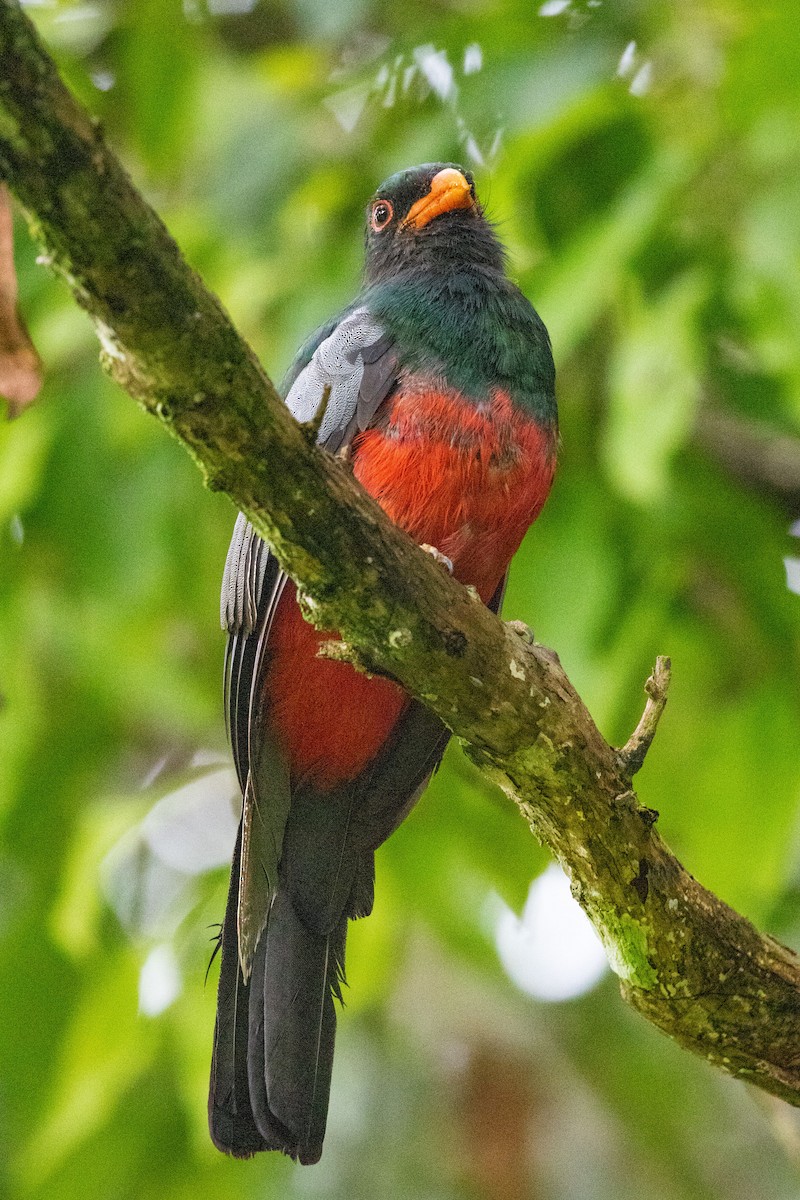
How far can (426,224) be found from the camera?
3947 mm

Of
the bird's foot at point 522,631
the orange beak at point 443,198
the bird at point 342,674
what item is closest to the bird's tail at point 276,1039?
the bird at point 342,674

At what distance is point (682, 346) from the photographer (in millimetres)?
3025

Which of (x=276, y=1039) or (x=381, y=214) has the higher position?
(x=381, y=214)

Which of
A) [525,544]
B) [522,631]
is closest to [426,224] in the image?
[525,544]

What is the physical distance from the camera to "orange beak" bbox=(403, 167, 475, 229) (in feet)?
12.9

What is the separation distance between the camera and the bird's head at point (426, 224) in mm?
3838

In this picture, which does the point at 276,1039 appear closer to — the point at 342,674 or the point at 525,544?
the point at 342,674

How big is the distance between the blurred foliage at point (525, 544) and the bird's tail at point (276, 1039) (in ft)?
0.76

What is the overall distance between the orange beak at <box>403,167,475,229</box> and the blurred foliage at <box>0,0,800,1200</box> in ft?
0.30

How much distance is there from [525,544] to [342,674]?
674 millimetres

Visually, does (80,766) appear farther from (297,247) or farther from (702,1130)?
(702,1130)

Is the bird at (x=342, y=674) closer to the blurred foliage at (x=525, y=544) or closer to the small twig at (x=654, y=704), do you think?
the blurred foliage at (x=525, y=544)

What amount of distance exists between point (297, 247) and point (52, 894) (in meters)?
2.06

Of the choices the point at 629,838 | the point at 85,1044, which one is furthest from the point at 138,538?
the point at 629,838
